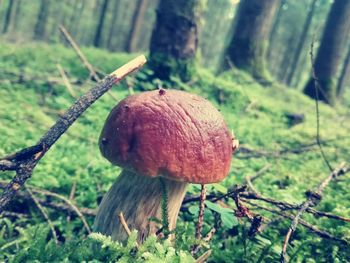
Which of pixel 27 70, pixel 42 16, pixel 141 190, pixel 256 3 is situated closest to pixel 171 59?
pixel 27 70

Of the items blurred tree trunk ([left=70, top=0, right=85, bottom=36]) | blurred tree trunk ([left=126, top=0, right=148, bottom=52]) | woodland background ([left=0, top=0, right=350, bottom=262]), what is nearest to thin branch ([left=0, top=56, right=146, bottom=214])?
woodland background ([left=0, top=0, right=350, bottom=262])

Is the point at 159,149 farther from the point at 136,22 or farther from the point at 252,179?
the point at 136,22

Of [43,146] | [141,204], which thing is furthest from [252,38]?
[43,146]

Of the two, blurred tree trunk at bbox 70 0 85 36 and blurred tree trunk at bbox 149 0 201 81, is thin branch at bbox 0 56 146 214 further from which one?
blurred tree trunk at bbox 70 0 85 36

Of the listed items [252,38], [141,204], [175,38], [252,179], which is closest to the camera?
[141,204]

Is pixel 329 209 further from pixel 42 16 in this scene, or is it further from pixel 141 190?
pixel 42 16

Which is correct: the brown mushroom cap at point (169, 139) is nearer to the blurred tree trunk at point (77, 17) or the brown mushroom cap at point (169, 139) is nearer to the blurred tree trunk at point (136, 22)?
the blurred tree trunk at point (136, 22)
